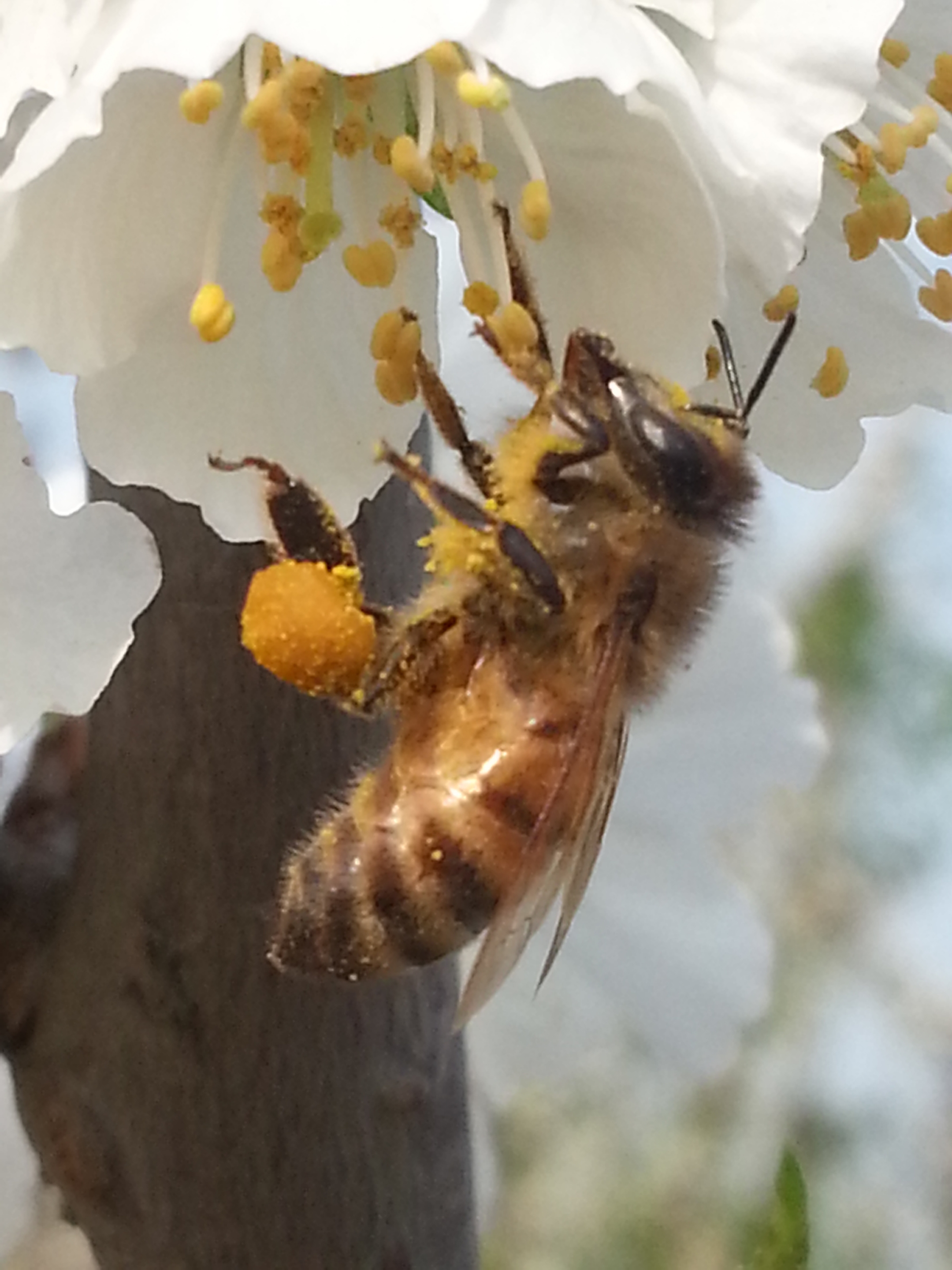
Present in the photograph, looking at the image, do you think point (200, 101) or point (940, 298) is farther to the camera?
point (940, 298)

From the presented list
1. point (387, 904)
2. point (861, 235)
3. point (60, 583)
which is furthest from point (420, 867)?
point (861, 235)

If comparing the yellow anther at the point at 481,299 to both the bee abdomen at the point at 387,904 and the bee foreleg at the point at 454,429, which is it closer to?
the bee foreleg at the point at 454,429

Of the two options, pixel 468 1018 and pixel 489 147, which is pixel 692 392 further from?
pixel 468 1018

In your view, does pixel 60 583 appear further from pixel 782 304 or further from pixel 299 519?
pixel 782 304

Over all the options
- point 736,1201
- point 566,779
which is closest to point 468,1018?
point 566,779

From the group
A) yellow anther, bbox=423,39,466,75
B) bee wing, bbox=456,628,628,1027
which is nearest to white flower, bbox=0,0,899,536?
yellow anther, bbox=423,39,466,75

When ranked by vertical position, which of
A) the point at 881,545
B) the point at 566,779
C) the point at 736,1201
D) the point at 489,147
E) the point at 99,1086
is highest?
the point at 489,147
